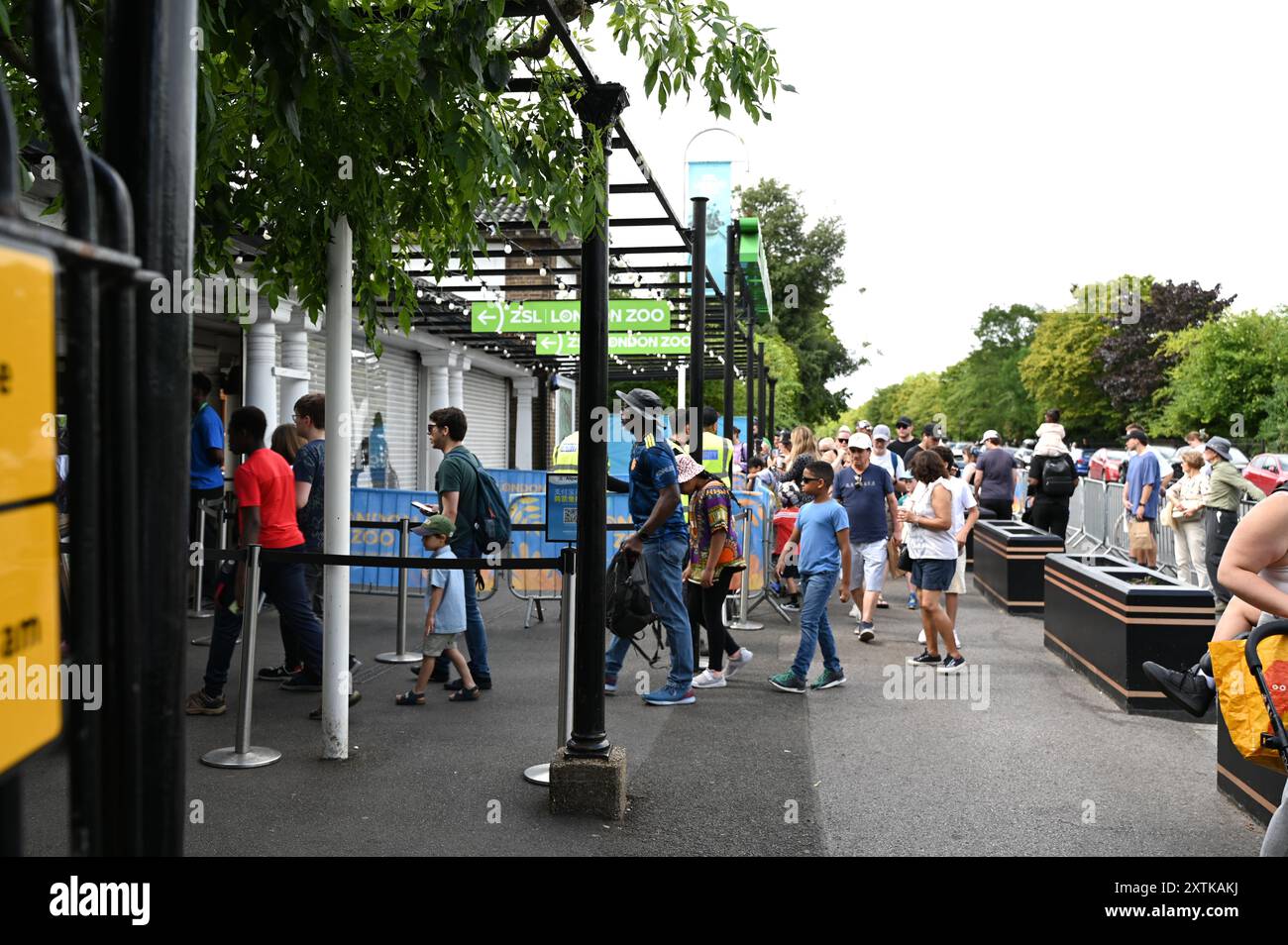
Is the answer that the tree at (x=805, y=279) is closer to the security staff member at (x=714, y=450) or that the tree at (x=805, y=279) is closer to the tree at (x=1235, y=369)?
the tree at (x=1235, y=369)

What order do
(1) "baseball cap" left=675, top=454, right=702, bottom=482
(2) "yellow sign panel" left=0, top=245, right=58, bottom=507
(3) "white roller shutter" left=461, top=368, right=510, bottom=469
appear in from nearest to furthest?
(2) "yellow sign panel" left=0, top=245, right=58, bottom=507 < (1) "baseball cap" left=675, top=454, right=702, bottom=482 < (3) "white roller shutter" left=461, top=368, right=510, bottom=469

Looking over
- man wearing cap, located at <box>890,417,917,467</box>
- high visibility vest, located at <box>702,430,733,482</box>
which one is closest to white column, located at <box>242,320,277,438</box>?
high visibility vest, located at <box>702,430,733,482</box>

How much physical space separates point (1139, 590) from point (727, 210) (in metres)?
16.4

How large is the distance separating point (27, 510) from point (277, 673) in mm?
7673

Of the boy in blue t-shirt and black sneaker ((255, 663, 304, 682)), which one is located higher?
the boy in blue t-shirt

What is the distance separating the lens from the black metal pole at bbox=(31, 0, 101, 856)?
4.49 feet

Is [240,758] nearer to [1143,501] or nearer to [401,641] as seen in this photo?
[401,641]

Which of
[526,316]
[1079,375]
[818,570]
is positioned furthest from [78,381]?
[1079,375]

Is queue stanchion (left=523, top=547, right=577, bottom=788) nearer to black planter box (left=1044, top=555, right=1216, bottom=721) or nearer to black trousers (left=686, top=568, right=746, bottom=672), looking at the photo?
black trousers (left=686, top=568, right=746, bottom=672)

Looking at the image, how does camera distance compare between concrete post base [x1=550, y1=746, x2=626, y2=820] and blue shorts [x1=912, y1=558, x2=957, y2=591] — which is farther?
blue shorts [x1=912, y1=558, x2=957, y2=591]

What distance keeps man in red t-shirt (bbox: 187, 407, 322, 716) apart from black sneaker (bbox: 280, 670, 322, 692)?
10cm

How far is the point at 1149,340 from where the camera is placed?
6931cm

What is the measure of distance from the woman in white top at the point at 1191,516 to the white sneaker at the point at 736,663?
6830mm
